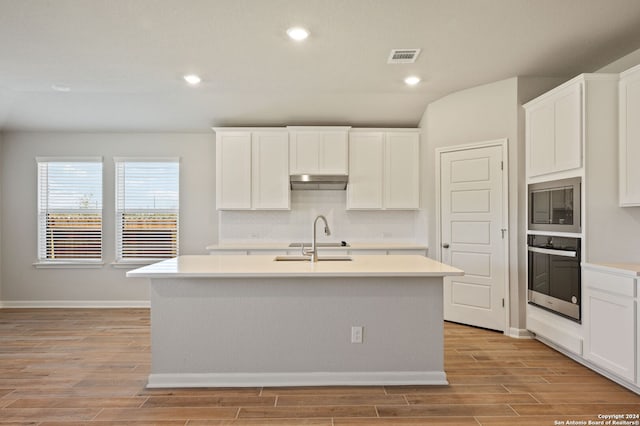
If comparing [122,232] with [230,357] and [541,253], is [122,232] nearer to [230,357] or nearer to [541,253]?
[230,357]

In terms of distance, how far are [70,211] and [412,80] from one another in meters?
4.92

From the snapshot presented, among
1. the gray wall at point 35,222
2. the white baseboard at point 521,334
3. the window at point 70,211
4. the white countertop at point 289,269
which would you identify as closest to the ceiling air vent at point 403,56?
the white countertop at point 289,269

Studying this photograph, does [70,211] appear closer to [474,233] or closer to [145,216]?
[145,216]

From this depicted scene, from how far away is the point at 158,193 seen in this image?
17.6ft

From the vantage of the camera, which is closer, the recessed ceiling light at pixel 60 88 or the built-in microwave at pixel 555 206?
the built-in microwave at pixel 555 206

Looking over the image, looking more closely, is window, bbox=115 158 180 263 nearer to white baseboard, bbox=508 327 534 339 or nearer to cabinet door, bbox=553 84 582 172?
white baseboard, bbox=508 327 534 339

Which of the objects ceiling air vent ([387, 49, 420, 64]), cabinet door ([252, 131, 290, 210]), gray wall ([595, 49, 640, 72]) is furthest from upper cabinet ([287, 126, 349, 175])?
gray wall ([595, 49, 640, 72])

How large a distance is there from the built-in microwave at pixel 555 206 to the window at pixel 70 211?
18.0 ft

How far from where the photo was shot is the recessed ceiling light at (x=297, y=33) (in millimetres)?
2916

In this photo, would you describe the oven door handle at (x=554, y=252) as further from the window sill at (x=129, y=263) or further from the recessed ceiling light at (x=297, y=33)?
the window sill at (x=129, y=263)

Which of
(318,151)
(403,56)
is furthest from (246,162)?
(403,56)

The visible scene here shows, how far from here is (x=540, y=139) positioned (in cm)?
357

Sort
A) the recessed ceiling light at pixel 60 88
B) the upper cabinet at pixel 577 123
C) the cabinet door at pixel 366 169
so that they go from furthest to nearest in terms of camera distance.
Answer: the cabinet door at pixel 366 169, the recessed ceiling light at pixel 60 88, the upper cabinet at pixel 577 123

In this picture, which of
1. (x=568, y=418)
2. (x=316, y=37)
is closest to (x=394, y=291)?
(x=568, y=418)
